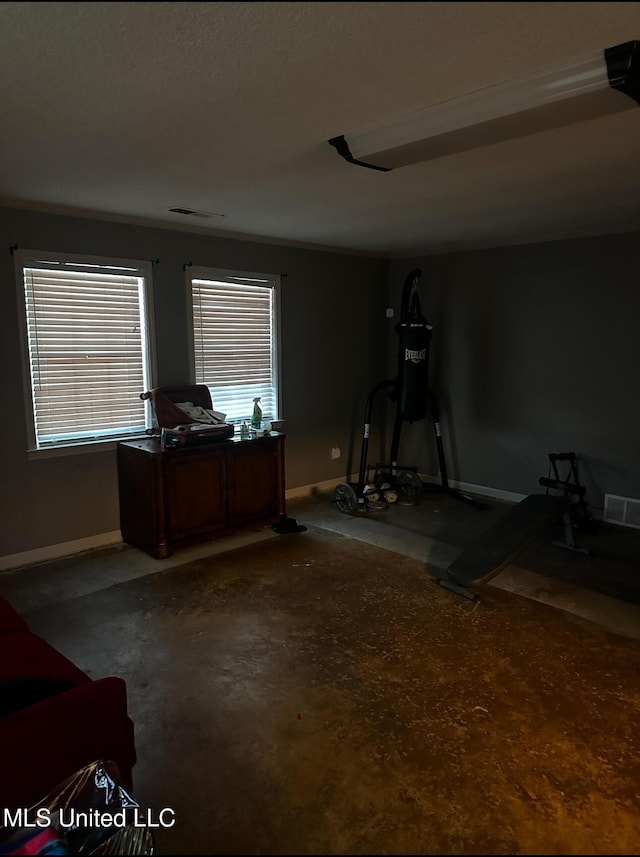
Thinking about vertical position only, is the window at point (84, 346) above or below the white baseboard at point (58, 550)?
above

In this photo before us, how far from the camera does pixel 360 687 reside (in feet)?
8.26

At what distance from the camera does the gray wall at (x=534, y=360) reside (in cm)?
467

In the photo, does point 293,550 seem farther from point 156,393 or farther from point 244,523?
point 156,393

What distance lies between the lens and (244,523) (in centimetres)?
450

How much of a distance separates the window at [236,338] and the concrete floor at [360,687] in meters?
1.47

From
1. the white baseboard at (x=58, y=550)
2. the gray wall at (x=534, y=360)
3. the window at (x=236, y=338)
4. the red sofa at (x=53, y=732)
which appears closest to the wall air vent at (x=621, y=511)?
the gray wall at (x=534, y=360)

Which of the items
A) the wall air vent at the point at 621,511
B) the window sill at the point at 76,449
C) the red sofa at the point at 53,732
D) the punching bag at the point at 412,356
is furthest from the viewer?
the punching bag at the point at 412,356

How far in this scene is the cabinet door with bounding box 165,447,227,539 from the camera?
3.99 m

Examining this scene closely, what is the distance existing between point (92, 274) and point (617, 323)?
4.20m

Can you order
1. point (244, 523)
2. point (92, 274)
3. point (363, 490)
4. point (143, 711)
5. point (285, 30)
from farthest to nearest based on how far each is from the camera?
point (363, 490) < point (244, 523) < point (92, 274) < point (143, 711) < point (285, 30)

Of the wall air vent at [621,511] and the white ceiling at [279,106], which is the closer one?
the white ceiling at [279,106]

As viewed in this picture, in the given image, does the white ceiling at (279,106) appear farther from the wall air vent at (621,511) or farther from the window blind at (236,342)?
the wall air vent at (621,511)

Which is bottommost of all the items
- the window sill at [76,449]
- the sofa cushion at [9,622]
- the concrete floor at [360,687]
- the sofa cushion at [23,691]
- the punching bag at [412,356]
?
the concrete floor at [360,687]

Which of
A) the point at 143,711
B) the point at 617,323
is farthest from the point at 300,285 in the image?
the point at 143,711
